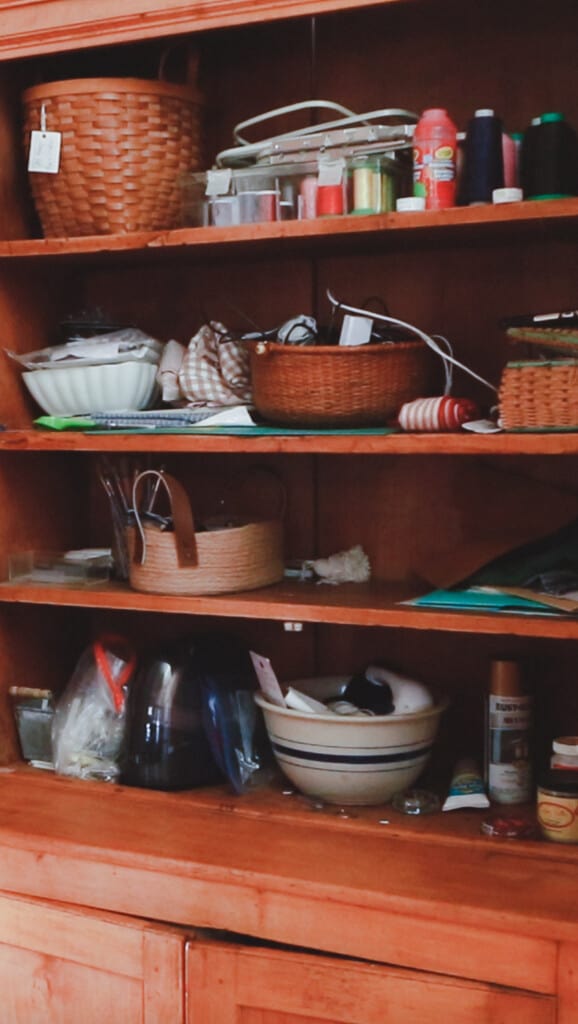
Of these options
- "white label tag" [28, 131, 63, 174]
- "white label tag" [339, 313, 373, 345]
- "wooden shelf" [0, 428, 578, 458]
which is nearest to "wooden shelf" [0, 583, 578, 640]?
"wooden shelf" [0, 428, 578, 458]

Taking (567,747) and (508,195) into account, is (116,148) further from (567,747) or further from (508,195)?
(567,747)

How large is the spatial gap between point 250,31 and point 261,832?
128 cm

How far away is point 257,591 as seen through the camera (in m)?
1.84

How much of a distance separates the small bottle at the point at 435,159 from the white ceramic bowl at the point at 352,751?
761mm

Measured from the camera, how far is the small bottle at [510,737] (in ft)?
5.68

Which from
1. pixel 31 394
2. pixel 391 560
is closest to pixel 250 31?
pixel 31 394

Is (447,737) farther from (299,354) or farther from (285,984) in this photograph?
(299,354)

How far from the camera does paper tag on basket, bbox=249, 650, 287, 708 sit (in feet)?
5.77

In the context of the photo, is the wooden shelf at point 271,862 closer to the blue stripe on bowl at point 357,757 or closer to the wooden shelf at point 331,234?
the blue stripe on bowl at point 357,757

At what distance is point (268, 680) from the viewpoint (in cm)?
177

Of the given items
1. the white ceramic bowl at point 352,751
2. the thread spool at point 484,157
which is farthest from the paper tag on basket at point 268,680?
the thread spool at point 484,157

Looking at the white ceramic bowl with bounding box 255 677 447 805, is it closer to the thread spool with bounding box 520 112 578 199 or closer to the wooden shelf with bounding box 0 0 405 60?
the thread spool with bounding box 520 112 578 199

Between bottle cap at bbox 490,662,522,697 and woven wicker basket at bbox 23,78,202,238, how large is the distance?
2.86ft

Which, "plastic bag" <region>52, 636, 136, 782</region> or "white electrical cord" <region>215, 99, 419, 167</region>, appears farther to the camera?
"plastic bag" <region>52, 636, 136, 782</region>
